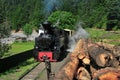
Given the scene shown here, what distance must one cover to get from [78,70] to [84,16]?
7575 cm

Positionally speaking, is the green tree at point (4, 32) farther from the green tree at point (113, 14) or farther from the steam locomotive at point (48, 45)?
the green tree at point (113, 14)

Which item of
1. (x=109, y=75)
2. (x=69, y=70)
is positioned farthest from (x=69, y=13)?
(x=109, y=75)

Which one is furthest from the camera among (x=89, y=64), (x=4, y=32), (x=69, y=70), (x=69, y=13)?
(x=69, y=13)

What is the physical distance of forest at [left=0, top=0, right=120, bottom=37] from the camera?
203ft

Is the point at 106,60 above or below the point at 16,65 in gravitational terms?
above

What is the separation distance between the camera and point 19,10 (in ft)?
349

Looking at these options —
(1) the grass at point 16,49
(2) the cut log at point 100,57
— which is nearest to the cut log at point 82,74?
(2) the cut log at point 100,57

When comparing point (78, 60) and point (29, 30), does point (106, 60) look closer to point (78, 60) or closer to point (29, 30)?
point (78, 60)

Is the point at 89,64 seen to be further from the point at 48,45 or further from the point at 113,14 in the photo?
the point at 113,14

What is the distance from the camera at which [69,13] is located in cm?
6356

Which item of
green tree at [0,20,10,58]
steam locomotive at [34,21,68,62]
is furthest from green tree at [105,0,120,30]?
green tree at [0,20,10,58]

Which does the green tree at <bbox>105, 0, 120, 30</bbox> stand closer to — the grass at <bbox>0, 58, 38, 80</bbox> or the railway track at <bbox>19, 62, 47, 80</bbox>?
the grass at <bbox>0, 58, 38, 80</bbox>

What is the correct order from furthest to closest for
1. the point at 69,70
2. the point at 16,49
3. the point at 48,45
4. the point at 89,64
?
the point at 16,49 < the point at 48,45 < the point at 89,64 < the point at 69,70

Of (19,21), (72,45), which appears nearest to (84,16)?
(19,21)
